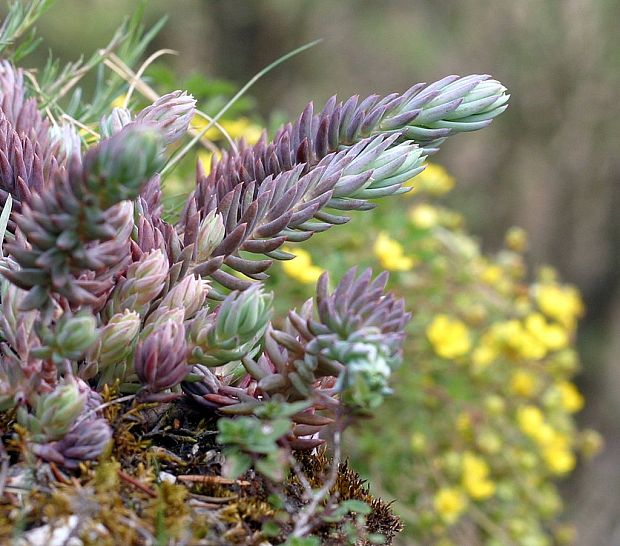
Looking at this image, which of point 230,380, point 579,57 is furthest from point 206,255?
point 579,57

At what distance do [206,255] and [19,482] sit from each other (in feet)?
1.02

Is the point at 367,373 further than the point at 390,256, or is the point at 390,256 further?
the point at 390,256

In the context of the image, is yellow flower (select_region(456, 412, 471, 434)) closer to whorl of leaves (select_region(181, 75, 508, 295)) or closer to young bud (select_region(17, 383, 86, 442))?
whorl of leaves (select_region(181, 75, 508, 295))

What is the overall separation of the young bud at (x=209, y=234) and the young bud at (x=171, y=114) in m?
0.12

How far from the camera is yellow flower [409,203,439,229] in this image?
200 cm

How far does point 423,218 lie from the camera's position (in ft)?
6.79

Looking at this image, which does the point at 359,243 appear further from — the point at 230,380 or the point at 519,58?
the point at 519,58

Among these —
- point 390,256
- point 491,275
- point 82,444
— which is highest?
point 82,444

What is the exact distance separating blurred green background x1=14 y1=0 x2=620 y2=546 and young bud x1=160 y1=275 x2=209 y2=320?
9.69 feet

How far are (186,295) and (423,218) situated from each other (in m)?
1.35

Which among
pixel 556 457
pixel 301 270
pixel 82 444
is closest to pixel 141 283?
pixel 82 444

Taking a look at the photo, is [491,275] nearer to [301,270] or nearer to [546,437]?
[546,437]

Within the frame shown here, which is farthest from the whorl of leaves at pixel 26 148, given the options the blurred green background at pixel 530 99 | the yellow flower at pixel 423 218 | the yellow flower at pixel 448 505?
the blurred green background at pixel 530 99

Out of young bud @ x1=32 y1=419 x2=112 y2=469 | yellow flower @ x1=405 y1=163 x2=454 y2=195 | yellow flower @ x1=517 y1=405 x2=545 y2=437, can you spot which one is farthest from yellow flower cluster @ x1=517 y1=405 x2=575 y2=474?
young bud @ x1=32 y1=419 x2=112 y2=469
